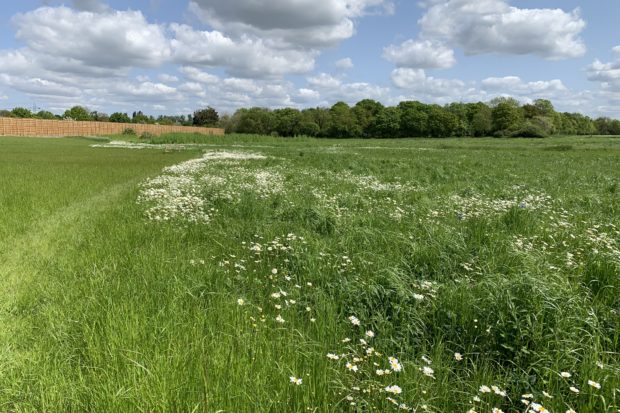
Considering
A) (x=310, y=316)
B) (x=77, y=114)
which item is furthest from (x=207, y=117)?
(x=310, y=316)

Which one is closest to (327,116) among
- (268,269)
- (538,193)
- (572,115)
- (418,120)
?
(418,120)

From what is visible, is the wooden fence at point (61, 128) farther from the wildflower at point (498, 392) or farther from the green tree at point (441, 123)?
the wildflower at point (498, 392)

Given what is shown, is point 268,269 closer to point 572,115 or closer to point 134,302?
point 134,302

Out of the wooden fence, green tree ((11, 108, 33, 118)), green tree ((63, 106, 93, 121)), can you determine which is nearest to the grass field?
the wooden fence

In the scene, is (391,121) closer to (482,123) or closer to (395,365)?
(482,123)

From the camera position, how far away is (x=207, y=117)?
147500mm

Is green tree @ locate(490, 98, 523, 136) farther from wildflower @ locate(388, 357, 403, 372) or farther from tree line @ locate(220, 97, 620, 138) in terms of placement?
wildflower @ locate(388, 357, 403, 372)

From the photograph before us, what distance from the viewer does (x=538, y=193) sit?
13.6m

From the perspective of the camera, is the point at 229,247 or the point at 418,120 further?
the point at 418,120

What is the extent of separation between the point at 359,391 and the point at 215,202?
856cm

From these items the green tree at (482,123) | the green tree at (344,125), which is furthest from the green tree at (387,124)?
the green tree at (482,123)

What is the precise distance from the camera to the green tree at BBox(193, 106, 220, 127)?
146 metres

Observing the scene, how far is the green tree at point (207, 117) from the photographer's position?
5763 inches

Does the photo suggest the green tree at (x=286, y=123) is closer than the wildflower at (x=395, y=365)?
No
